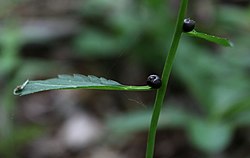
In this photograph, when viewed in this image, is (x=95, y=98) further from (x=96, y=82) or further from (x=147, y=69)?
(x=96, y=82)

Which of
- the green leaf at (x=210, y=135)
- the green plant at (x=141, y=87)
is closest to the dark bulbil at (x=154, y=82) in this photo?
the green plant at (x=141, y=87)

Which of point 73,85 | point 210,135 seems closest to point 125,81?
point 210,135

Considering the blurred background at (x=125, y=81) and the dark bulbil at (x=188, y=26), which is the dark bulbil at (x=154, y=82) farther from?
the blurred background at (x=125, y=81)

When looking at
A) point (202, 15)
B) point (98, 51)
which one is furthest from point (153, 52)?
point (202, 15)

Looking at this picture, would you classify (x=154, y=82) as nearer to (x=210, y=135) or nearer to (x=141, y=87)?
(x=141, y=87)

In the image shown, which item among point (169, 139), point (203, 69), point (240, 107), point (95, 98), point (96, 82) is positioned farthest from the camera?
point (95, 98)

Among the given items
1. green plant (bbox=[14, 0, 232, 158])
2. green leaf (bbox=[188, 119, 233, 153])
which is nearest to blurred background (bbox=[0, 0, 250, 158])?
green leaf (bbox=[188, 119, 233, 153])
